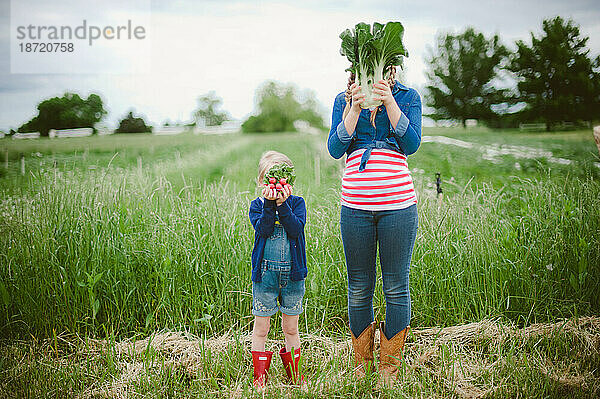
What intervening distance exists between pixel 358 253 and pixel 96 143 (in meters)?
4.97

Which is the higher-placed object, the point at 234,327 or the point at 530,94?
the point at 530,94

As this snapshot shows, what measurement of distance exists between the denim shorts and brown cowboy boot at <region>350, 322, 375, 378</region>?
390 millimetres

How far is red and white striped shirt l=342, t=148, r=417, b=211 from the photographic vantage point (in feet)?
6.57

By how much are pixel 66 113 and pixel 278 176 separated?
4726mm

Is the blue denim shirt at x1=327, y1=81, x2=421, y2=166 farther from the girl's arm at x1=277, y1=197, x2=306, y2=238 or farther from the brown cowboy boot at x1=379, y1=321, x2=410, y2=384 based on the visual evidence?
the brown cowboy boot at x1=379, y1=321, x2=410, y2=384

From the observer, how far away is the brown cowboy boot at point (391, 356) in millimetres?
2174

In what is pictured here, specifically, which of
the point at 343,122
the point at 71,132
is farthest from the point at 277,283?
the point at 71,132

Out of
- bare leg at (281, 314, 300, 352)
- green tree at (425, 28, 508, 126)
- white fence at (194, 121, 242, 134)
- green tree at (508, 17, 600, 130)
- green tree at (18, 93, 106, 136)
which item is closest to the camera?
bare leg at (281, 314, 300, 352)

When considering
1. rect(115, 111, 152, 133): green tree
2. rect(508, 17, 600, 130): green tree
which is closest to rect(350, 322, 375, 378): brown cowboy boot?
rect(508, 17, 600, 130): green tree

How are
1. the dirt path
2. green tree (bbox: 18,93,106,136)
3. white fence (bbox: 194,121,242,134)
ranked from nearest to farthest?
green tree (bbox: 18,93,106,136)
the dirt path
white fence (bbox: 194,121,242,134)

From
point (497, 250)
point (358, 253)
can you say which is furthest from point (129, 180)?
point (497, 250)

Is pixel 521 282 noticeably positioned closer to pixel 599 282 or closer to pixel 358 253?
pixel 599 282

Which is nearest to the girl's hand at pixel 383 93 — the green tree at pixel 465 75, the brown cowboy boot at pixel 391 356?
the brown cowboy boot at pixel 391 356

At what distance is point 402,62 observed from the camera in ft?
6.93
